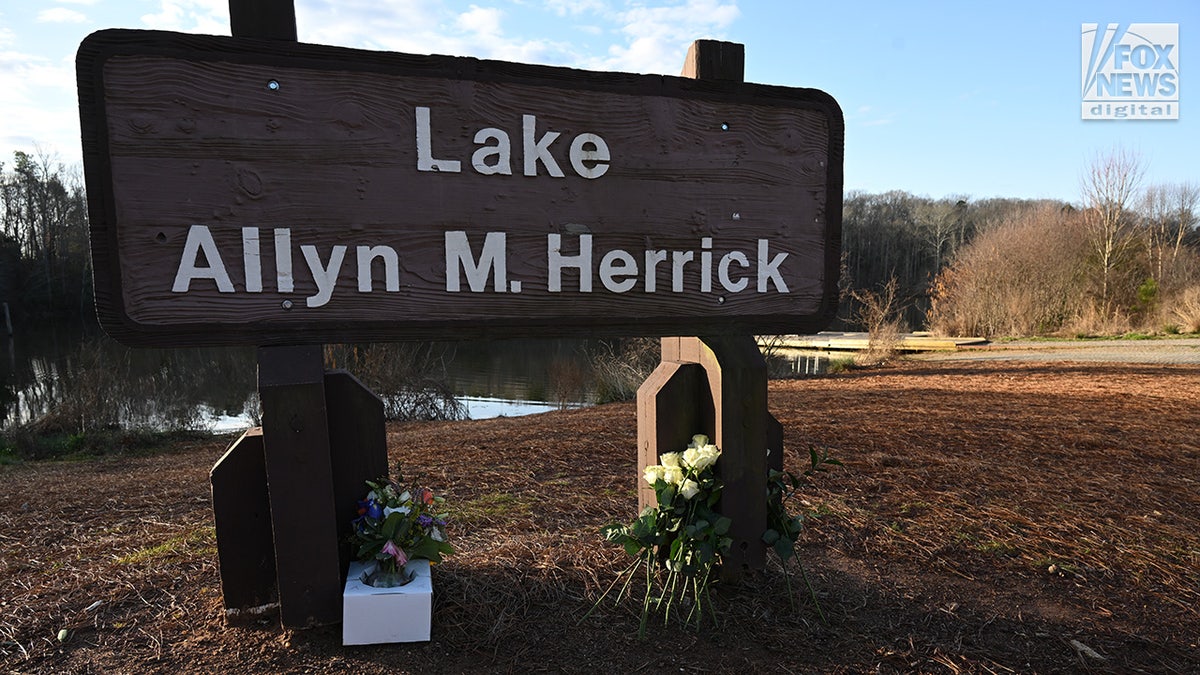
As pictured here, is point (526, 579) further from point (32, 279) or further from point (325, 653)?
point (32, 279)

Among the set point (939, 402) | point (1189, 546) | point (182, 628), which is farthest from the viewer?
point (939, 402)

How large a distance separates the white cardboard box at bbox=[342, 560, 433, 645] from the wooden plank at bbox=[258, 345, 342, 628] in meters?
0.10

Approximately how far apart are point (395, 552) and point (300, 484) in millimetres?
369

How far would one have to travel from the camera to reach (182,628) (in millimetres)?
2199

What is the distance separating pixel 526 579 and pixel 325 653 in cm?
73

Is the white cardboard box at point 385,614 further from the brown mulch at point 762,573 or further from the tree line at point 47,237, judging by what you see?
the tree line at point 47,237

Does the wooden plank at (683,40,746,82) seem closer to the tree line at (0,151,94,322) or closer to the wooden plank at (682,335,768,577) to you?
the wooden plank at (682,335,768,577)

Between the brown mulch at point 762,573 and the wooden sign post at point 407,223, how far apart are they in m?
0.35

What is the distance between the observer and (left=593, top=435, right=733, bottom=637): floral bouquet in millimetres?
2279

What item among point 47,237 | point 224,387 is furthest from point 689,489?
point 47,237

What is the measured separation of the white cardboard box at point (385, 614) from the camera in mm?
2049

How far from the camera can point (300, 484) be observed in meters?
2.03

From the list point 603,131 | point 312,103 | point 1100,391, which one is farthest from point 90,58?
point 1100,391

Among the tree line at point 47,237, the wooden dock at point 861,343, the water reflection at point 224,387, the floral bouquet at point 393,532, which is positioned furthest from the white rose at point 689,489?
the tree line at point 47,237
